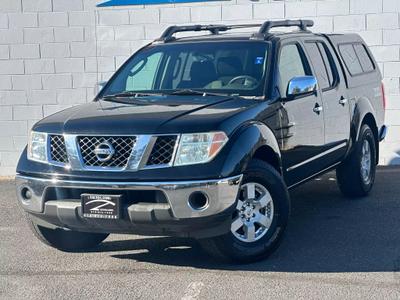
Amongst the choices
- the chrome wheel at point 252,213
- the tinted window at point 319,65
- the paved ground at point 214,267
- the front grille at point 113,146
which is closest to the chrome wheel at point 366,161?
the paved ground at point 214,267

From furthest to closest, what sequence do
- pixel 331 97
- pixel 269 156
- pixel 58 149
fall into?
pixel 331 97
pixel 269 156
pixel 58 149

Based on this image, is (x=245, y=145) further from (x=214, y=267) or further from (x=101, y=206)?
(x=101, y=206)

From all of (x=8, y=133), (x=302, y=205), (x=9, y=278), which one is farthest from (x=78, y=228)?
(x=8, y=133)

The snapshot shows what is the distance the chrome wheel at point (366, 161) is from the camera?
29.0 feet

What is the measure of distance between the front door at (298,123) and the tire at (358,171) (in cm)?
109

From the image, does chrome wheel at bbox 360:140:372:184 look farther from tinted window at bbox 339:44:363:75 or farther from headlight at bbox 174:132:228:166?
headlight at bbox 174:132:228:166

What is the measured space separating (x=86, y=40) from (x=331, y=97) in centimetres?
450

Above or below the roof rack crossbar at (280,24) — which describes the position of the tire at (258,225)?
below

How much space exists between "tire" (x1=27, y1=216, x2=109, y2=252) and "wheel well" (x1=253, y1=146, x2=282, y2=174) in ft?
5.38

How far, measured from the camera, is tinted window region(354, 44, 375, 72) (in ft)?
30.2

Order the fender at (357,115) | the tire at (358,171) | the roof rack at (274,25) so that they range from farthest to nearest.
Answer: the tire at (358,171) < the fender at (357,115) < the roof rack at (274,25)

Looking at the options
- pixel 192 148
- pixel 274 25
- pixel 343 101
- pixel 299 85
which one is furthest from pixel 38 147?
pixel 343 101

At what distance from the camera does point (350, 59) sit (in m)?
8.88

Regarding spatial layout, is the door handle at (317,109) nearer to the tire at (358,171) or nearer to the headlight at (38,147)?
the tire at (358,171)
